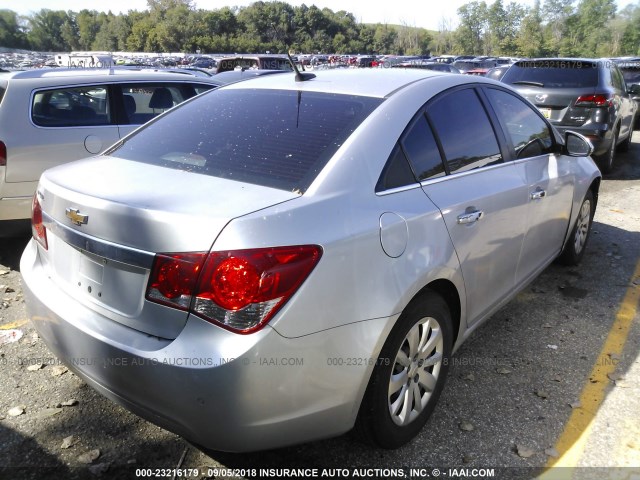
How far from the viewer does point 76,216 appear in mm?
2201

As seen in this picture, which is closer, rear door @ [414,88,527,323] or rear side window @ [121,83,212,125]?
rear door @ [414,88,527,323]

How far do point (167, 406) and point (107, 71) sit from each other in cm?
487

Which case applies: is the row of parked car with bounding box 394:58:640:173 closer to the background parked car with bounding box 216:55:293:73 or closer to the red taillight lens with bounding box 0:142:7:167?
the red taillight lens with bounding box 0:142:7:167

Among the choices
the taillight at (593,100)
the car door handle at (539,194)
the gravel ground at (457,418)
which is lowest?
the gravel ground at (457,418)

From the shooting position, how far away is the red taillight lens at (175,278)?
1896 mm

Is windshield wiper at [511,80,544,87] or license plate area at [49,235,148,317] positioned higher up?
windshield wiper at [511,80,544,87]

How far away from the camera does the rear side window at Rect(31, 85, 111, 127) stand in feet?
16.2

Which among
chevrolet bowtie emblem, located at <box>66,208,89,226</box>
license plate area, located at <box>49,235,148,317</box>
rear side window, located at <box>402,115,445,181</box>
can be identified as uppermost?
rear side window, located at <box>402,115,445,181</box>

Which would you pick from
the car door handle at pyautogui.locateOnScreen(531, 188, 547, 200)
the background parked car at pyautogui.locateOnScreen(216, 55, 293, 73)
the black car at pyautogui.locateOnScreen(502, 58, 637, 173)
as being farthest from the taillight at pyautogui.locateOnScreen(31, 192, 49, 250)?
the background parked car at pyautogui.locateOnScreen(216, 55, 293, 73)

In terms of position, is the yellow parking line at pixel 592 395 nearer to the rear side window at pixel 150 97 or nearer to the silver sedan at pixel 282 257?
the silver sedan at pixel 282 257

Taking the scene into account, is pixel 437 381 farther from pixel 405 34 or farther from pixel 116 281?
pixel 405 34

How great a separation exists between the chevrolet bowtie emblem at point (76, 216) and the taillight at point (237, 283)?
470 mm

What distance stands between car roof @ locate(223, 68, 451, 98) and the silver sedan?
2 centimetres

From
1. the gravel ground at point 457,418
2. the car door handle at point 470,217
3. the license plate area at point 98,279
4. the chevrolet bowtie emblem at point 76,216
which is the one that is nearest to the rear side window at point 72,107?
the gravel ground at point 457,418
